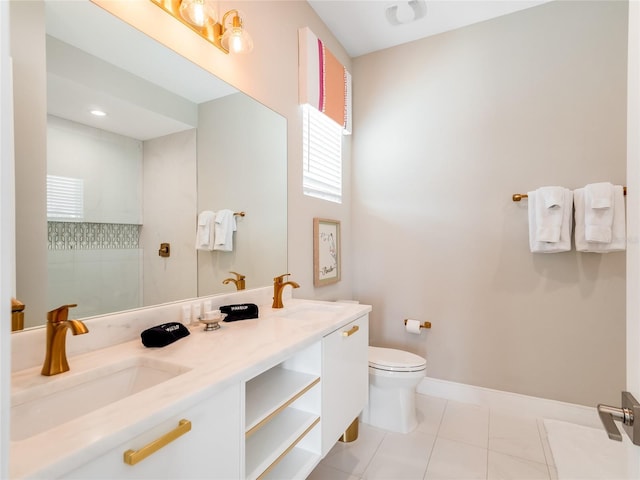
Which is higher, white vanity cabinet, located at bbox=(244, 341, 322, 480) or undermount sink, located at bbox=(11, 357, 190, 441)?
undermount sink, located at bbox=(11, 357, 190, 441)

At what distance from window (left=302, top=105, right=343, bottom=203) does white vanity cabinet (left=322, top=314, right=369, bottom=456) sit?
1042mm

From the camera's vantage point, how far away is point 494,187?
7.51 ft

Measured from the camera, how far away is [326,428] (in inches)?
51.9

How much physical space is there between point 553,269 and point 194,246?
2284mm

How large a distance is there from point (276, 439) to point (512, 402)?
1941 mm

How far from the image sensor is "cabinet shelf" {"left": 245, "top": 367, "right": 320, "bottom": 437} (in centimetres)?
99

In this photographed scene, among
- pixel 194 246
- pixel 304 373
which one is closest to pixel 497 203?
pixel 304 373

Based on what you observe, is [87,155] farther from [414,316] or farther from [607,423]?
[414,316]

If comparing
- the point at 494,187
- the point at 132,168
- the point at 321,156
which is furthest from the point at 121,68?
the point at 494,187

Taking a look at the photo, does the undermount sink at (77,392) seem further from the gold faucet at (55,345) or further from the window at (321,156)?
the window at (321,156)

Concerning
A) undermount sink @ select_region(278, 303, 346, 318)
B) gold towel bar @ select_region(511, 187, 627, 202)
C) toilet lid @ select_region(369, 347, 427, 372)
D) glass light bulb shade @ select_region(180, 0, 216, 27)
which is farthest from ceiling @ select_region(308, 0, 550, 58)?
toilet lid @ select_region(369, 347, 427, 372)

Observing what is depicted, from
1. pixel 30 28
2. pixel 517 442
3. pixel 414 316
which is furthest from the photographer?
pixel 414 316

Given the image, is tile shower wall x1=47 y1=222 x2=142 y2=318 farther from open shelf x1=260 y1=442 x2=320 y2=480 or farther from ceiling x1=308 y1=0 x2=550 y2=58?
ceiling x1=308 y1=0 x2=550 y2=58

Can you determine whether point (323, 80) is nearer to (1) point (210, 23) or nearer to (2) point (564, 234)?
(1) point (210, 23)
